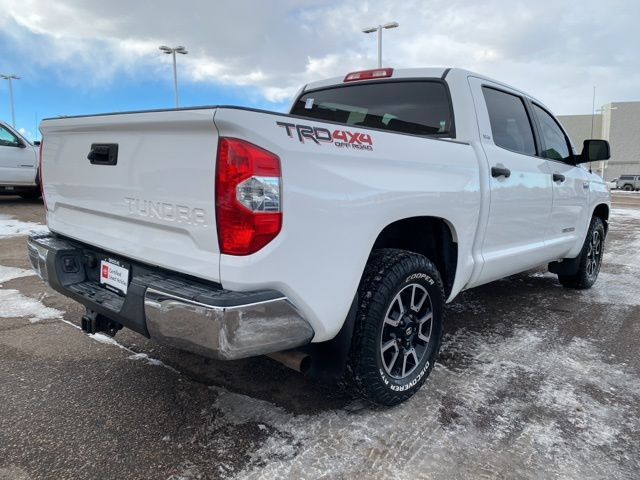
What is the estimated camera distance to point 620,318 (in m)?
4.41

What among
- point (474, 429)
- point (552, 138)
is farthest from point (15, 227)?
point (474, 429)

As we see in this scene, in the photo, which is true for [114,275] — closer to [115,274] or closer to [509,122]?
[115,274]

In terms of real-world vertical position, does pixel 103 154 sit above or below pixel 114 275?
above

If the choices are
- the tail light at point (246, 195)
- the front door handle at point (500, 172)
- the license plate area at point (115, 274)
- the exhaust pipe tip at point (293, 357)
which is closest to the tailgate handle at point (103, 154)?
the license plate area at point (115, 274)

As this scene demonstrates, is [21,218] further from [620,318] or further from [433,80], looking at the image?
[620,318]

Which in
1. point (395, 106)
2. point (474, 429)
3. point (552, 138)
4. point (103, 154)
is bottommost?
point (474, 429)

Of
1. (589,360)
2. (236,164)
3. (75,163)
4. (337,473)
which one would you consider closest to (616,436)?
(589,360)

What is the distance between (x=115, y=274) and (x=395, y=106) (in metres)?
2.17

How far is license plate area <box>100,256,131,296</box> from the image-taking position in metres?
2.39

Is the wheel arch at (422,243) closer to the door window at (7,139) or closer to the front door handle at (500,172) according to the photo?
the front door handle at (500,172)

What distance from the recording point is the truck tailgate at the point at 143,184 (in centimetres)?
200

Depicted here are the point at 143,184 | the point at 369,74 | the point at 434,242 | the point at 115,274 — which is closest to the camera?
the point at 143,184

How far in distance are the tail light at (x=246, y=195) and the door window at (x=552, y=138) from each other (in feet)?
10.2

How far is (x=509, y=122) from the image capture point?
12.5ft
